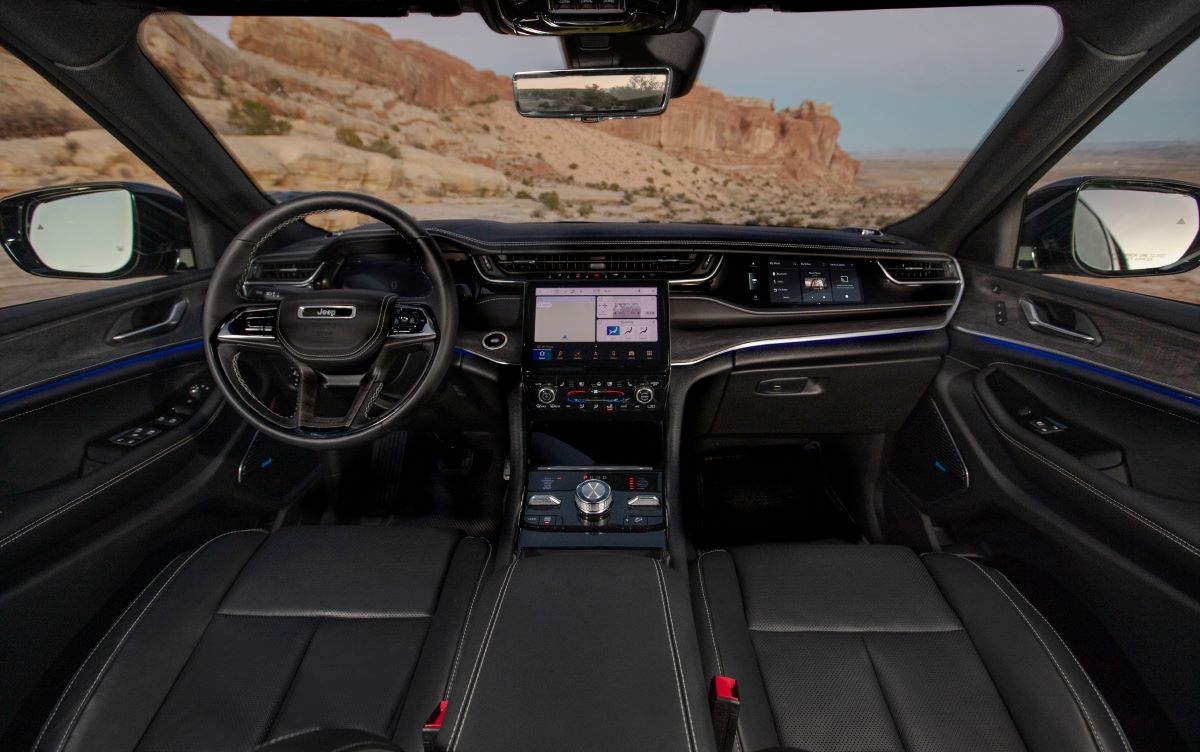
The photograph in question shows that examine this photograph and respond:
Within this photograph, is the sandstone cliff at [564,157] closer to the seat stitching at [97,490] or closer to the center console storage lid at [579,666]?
the seat stitching at [97,490]

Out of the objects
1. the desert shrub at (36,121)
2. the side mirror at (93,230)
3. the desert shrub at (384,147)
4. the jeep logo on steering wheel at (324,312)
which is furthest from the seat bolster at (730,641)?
the desert shrub at (384,147)

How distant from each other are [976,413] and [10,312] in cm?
338

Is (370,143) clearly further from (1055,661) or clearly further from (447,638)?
(1055,661)

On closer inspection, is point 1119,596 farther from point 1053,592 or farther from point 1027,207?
point 1027,207

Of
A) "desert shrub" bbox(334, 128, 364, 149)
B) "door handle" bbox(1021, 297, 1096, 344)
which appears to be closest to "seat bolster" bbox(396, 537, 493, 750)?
"door handle" bbox(1021, 297, 1096, 344)

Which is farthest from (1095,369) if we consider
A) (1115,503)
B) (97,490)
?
(97,490)

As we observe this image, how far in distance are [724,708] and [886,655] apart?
59cm

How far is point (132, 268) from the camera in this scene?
7.63 feet

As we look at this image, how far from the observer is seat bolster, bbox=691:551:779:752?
1398 millimetres

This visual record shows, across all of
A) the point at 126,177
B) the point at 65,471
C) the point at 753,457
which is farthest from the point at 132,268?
the point at 753,457

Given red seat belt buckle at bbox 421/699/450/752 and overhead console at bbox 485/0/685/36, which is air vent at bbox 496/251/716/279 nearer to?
overhead console at bbox 485/0/685/36

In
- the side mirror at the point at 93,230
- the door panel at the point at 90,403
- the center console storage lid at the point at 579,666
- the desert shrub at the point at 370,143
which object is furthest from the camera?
the desert shrub at the point at 370,143

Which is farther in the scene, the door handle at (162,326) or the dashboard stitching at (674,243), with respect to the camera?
the dashboard stitching at (674,243)

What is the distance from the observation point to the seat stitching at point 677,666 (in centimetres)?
104
